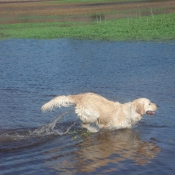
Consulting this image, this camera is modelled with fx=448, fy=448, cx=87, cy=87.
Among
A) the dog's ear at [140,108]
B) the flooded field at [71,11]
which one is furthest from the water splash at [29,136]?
the flooded field at [71,11]

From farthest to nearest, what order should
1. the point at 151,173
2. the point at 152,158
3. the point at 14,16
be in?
1. the point at 14,16
2. the point at 152,158
3. the point at 151,173

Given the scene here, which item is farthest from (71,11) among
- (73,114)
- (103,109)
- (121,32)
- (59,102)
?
(59,102)

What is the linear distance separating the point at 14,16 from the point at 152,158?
4231 centimetres

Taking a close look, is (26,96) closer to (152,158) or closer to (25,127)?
(25,127)

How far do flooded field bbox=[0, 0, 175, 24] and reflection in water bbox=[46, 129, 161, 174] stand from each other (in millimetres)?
33125

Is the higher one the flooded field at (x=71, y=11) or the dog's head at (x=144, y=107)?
the flooded field at (x=71, y=11)

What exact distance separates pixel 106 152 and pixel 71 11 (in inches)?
1689

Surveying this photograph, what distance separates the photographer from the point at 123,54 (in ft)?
67.0

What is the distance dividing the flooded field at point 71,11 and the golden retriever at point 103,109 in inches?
1288

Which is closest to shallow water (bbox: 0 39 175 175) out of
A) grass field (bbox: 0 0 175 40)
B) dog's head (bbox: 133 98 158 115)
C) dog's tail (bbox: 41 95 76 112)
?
dog's head (bbox: 133 98 158 115)

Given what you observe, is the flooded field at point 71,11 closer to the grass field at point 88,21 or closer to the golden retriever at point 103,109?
the grass field at point 88,21

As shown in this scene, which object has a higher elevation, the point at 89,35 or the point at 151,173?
the point at 89,35

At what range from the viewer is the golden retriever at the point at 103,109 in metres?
9.75

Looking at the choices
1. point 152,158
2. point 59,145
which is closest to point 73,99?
point 59,145
